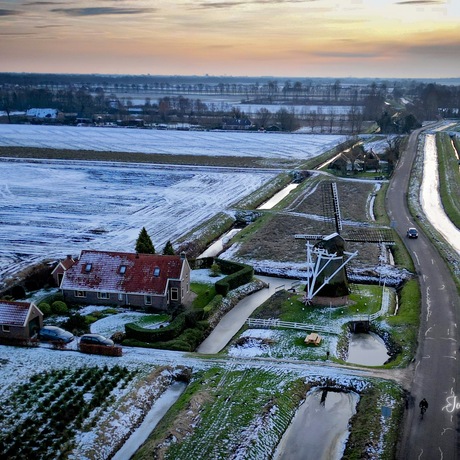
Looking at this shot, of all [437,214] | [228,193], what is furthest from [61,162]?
[437,214]

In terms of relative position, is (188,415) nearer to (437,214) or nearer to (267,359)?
(267,359)

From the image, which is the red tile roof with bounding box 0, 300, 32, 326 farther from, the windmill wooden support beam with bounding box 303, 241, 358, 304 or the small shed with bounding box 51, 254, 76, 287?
the windmill wooden support beam with bounding box 303, 241, 358, 304

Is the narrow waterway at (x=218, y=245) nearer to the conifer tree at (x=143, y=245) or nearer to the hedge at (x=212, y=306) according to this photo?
the conifer tree at (x=143, y=245)

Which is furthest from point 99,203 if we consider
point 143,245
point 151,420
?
point 151,420

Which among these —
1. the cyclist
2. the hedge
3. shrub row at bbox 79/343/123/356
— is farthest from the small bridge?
the cyclist

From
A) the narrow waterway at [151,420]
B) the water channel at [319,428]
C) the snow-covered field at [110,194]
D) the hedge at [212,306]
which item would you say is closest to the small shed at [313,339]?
the water channel at [319,428]

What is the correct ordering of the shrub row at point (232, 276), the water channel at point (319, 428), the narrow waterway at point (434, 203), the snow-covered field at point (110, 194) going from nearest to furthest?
the water channel at point (319, 428) < the shrub row at point (232, 276) < the snow-covered field at point (110, 194) < the narrow waterway at point (434, 203)

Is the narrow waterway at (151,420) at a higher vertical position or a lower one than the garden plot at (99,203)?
lower
